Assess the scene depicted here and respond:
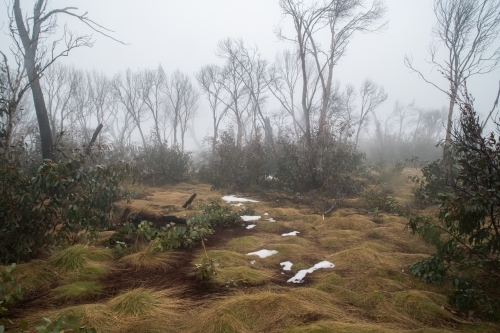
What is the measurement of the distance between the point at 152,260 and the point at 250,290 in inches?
63.7

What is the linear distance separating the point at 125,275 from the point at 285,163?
796 cm

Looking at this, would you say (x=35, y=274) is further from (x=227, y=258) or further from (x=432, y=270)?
(x=432, y=270)

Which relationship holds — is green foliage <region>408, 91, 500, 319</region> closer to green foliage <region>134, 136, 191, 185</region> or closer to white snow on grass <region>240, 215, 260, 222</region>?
white snow on grass <region>240, 215, 260, 222</region>

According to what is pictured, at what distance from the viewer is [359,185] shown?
10.2 m

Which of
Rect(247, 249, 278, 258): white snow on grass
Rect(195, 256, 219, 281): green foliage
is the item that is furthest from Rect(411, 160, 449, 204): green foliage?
Rect(195, 256, 219, 281): green foliage

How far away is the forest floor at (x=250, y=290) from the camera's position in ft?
7.97

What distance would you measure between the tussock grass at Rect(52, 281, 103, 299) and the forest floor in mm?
10

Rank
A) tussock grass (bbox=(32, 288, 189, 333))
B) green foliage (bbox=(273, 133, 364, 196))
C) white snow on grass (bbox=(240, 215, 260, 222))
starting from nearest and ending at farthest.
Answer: tussock grass (bbox=(32, 288, 189, 333))
white snow on grass (bbox=(240, 215, 260, 222))
green foliage (bbox=(273, 133, 364, 196))

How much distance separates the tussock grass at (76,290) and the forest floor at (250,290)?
0.03 ft

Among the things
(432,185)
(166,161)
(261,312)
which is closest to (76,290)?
(261,312)

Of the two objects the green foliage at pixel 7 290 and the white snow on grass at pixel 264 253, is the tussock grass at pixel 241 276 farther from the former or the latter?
the green foliage at pixel 7 290

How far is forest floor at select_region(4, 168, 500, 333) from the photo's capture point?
2430mm

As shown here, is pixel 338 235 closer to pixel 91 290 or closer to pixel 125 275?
pixel 125 275

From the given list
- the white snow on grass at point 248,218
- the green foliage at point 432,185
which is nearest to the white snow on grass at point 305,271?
the white snow on grass at point 248,218
